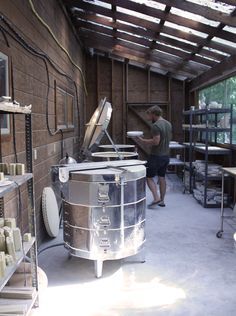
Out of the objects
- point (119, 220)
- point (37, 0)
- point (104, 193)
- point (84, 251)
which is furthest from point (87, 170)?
point (37, 0)

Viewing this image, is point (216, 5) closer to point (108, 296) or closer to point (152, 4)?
point (152, 4)

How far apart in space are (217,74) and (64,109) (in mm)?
2798

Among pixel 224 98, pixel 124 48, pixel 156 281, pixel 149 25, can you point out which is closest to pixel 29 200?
pixel 156 281

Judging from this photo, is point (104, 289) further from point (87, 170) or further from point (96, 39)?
point (96, 39)

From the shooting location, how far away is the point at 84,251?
10.1ft

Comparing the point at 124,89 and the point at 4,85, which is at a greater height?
the point at 124,89

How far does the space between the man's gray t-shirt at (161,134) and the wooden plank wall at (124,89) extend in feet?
11.9

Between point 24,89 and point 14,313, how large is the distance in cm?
199

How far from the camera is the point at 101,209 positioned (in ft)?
9.78

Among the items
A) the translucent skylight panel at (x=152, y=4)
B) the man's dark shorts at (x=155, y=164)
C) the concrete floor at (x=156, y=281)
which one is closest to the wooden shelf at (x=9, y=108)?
the concrete floor at (x=156, y=281)

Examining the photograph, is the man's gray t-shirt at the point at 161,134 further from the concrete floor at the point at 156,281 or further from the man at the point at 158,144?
the concrete floor at the point at 156,281

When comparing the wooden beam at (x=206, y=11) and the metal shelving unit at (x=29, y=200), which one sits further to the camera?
the wooden beam at (x=206, y=11)

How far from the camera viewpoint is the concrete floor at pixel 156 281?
2.60 meters

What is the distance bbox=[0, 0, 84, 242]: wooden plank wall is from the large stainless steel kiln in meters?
0.46
